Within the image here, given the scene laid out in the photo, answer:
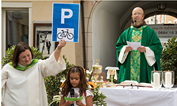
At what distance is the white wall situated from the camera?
8.59 metres

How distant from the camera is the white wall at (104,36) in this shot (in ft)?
28.2

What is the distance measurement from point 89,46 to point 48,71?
18.1ft

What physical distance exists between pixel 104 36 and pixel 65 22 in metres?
5.53

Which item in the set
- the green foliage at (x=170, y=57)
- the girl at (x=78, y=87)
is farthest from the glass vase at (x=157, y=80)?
the green foliage at (x=170, y=57)

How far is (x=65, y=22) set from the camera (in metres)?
4.06

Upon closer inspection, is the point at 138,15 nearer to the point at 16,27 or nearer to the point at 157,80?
the point at 157,80

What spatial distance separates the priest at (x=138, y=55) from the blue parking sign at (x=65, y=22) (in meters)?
1.05

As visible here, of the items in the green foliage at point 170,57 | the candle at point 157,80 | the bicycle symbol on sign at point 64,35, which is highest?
the bicycle symbol on sign at point 64,35

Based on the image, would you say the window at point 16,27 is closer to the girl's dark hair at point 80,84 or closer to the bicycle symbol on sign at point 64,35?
the bicycle symbol on sign at point 64,35

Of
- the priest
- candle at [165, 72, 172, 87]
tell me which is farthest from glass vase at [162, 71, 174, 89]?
the priest

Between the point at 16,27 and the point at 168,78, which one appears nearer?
the point at 168,78

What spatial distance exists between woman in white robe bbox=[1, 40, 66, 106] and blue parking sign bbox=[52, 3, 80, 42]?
42.7 inches

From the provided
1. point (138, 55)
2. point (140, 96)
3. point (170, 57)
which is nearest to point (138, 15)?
point (138, 55)

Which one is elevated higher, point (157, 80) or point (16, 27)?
point (16, 27)
